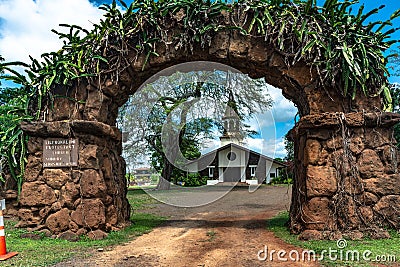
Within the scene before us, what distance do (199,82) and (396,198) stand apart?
11.1m

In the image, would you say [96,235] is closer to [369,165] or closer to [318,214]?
[318,214]

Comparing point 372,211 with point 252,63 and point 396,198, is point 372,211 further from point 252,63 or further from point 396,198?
point 252,63

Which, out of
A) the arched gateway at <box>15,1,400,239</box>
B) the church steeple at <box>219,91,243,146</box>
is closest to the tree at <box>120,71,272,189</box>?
the church steeple at <box>219,91,243,146</box>

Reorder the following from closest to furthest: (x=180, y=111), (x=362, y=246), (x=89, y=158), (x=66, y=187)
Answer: (x=362, y=246) → (x=66, y=187) → (x=89, y=158) → (x=180, y=111)

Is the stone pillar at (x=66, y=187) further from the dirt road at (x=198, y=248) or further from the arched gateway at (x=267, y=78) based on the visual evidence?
the dirt road at (x=198, y=248)

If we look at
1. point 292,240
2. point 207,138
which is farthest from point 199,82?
point 292,240

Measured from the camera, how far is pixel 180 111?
17234mm

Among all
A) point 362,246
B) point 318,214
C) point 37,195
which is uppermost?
point 37,195

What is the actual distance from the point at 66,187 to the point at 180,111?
12039 millimetres

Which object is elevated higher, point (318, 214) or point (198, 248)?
point (318, 214)

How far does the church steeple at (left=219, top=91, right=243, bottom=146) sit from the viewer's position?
1491 centimetres

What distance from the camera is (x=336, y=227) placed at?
5.05m

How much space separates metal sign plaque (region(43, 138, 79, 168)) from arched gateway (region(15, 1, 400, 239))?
0.20 feet

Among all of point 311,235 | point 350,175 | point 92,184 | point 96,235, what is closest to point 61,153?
point 92,184
